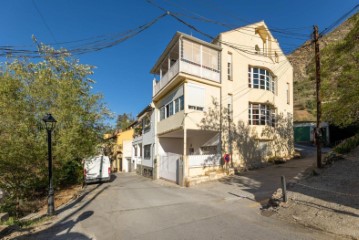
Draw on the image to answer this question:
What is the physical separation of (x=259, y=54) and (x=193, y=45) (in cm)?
718

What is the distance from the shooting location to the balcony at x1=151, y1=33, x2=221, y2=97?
16.5 metres

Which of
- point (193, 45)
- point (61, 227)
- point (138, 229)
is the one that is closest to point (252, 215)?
point (138, 229)


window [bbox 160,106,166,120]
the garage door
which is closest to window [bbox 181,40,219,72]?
window [bbox 160,106,166,120]

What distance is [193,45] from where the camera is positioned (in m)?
17.2

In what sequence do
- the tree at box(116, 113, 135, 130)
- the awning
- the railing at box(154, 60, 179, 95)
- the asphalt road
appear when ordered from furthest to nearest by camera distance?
the tree at box(116, 113, 135, 130) → the awning → the railing at box(154, 60, 179, 95) → the asphalt road

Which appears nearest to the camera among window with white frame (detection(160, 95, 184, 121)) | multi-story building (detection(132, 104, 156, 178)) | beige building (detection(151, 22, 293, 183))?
beige building (detection(151, 22, 293, 183))

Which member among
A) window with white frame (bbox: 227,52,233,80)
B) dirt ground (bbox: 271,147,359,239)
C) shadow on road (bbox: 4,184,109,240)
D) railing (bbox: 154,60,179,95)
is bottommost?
shadow on road (bbox: 4,184,109,240)

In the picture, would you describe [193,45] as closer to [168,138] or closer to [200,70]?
[200,70]

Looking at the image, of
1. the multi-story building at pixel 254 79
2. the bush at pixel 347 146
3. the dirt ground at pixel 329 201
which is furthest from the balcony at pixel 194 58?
Result: the dirt ground at pixel 329 201

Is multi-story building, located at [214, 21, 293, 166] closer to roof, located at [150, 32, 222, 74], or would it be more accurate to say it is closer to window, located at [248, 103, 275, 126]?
window, located at [248, 103, 275, 126]

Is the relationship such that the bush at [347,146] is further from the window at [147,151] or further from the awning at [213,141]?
the window at [147,151]

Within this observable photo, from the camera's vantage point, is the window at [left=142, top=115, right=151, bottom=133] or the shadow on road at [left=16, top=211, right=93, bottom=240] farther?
the window at [left=142, top=115, right=151, bottom=133]

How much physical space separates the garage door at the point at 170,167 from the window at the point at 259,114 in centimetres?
724

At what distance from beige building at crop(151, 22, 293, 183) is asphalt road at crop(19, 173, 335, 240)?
16.1ft
